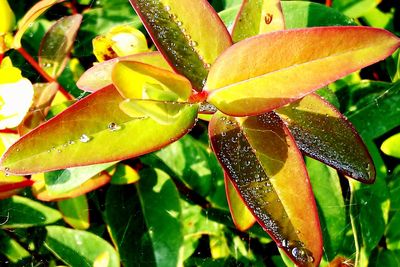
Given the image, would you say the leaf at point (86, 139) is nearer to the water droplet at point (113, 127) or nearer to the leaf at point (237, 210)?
the water droplet at point (113, 127)

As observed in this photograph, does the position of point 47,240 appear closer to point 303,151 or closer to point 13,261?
point 13,261

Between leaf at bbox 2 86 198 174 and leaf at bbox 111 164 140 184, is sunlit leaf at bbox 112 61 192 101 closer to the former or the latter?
leaf at bbox 2 86 198 174

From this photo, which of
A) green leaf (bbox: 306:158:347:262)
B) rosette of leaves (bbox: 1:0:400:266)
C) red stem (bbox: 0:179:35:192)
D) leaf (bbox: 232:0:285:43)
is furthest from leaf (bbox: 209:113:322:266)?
red stem (bbox: 0:179:35:192)

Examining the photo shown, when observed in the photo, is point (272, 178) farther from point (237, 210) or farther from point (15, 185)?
point (15, 185)

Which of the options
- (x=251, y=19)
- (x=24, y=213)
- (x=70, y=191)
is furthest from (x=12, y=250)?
(x=251, y=19)

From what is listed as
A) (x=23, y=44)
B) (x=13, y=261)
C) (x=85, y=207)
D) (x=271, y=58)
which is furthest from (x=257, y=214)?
(x=23, y=44)
